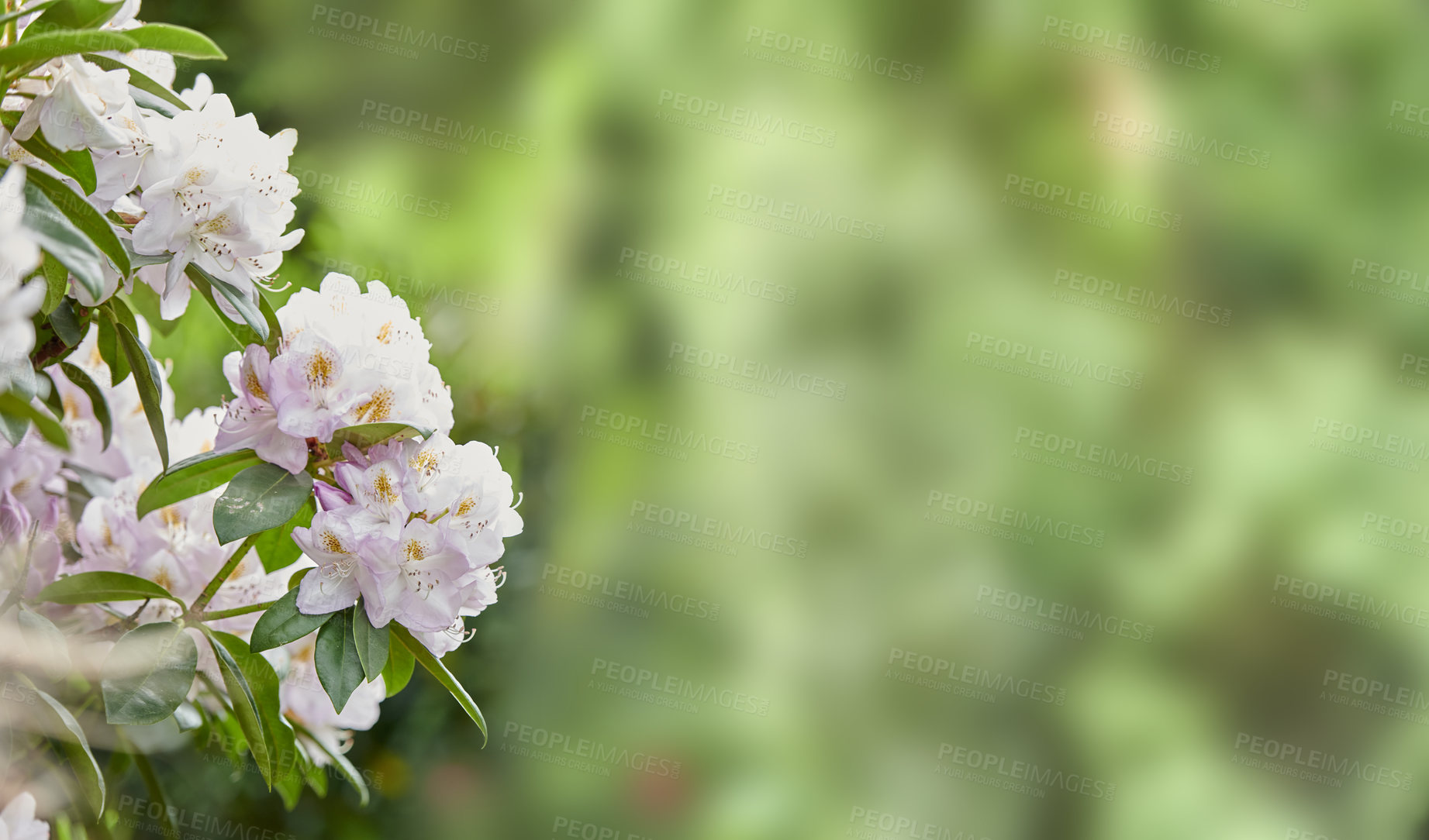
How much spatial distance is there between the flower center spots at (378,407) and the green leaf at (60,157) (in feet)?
0.56

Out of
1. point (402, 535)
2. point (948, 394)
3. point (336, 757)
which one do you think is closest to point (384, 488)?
point (402, 535)

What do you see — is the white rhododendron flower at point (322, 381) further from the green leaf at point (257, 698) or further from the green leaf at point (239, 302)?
the green leaf at point (257, 698)

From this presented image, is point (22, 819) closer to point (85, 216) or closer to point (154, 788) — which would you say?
point (154, 788)

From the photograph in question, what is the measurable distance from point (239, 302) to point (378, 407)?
9cm

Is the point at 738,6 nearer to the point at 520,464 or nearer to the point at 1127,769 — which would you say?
the point at 520,464

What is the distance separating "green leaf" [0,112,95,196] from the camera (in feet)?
1.63

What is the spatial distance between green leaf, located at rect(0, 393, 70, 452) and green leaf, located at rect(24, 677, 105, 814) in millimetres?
233

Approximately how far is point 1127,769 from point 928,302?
1.04 m

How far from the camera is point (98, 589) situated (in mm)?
612

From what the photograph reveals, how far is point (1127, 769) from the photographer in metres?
2.05

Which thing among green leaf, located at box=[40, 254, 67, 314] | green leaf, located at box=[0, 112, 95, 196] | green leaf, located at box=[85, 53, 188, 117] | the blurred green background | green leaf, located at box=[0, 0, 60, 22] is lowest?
the blurred green background

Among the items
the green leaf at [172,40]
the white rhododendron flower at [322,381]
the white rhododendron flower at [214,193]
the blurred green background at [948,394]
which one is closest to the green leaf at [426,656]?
the white rhododendron flower at [322,381]

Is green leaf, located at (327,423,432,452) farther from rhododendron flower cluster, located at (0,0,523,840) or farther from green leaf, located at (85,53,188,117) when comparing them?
green leaf, located at (85,53,188,117)

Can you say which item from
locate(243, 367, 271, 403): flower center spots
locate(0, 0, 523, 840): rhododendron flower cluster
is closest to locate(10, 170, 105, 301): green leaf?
locate(0, 0, 523, 840): rhododendron flower cluster
